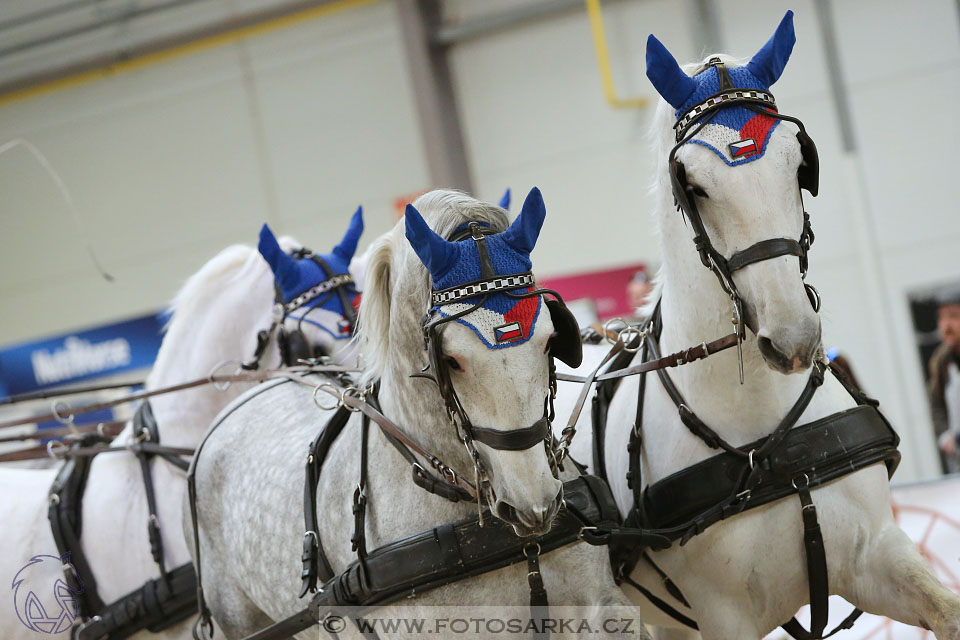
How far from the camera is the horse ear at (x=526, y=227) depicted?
6.29 ft

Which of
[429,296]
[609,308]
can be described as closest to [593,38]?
[609,308]

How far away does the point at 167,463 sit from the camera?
3205mm

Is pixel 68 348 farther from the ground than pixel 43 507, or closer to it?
farther from the ground

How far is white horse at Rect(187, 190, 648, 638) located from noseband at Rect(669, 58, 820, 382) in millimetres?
344

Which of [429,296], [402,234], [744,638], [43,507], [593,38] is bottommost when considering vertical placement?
[744,638]

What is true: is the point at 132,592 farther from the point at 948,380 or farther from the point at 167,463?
the point at 948,380

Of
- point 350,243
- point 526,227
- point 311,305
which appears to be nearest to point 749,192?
point 526,227

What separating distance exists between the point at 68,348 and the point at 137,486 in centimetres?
598

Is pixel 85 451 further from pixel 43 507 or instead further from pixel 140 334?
pixel 140 334

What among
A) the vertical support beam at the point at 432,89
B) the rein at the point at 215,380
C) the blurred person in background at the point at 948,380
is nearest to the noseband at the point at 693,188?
the rein at the point at 215,380

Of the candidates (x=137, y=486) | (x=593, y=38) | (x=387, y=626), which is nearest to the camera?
(x=387, y=626)

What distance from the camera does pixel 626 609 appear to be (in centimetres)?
197
